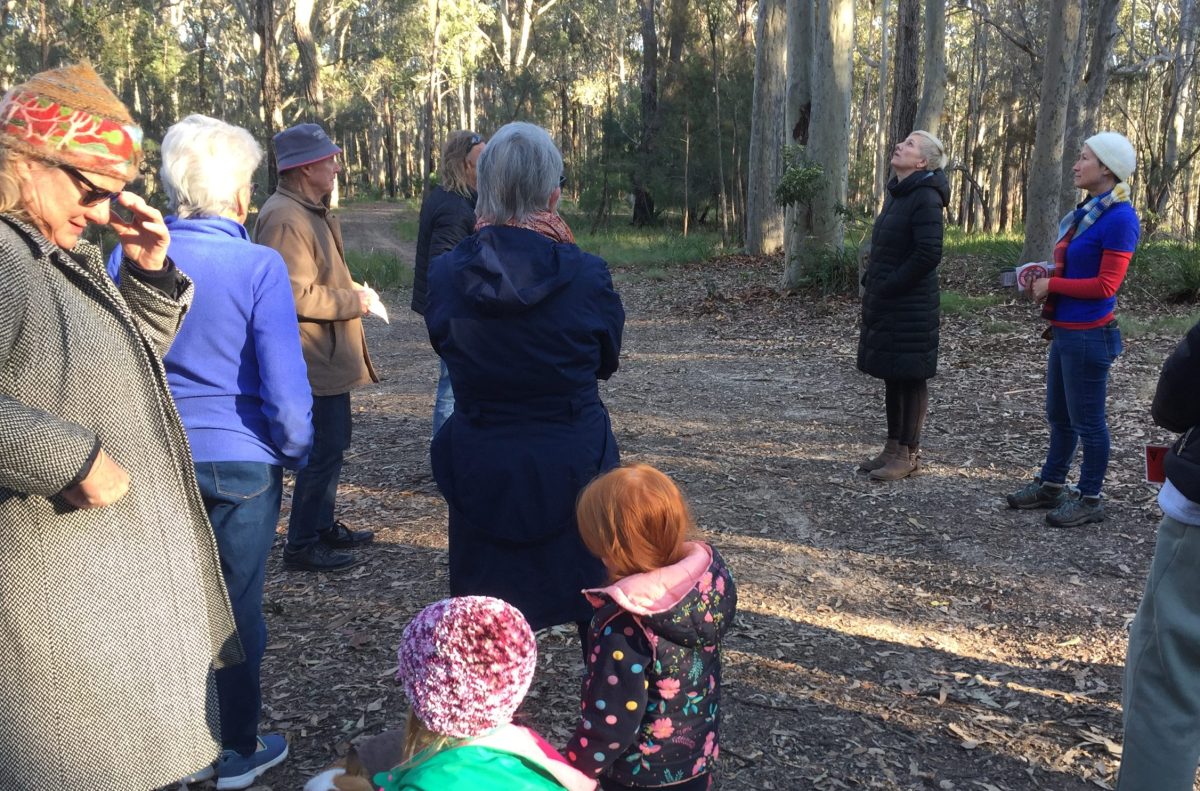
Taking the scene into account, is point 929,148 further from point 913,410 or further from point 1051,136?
point 1051,136

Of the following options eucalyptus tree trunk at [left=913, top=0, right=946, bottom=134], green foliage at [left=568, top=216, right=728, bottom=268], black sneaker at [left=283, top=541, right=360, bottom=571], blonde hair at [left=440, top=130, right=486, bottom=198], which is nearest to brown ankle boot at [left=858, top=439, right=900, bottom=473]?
blonde hair at [left=440, top=130, right=486, bottom=198]

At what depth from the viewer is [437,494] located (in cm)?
596

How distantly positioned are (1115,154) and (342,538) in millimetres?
4288

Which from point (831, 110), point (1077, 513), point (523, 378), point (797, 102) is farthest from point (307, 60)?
point (523, 378)

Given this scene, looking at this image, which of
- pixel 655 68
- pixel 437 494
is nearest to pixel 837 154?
pixel 437 494

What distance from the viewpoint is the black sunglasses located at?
199 centimetres

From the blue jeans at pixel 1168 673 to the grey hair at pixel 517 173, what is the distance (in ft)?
6.20

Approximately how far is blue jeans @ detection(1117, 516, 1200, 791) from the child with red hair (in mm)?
1121

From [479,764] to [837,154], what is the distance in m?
12.8

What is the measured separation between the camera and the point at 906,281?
5.59 metres

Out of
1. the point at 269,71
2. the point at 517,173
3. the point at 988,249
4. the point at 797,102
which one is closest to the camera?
the point at 517,173

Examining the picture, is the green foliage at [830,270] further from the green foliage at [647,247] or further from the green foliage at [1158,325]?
the green foliage at [647,247]

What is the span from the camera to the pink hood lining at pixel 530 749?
1.72 metres

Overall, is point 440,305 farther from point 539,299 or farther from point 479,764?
point 479,764
